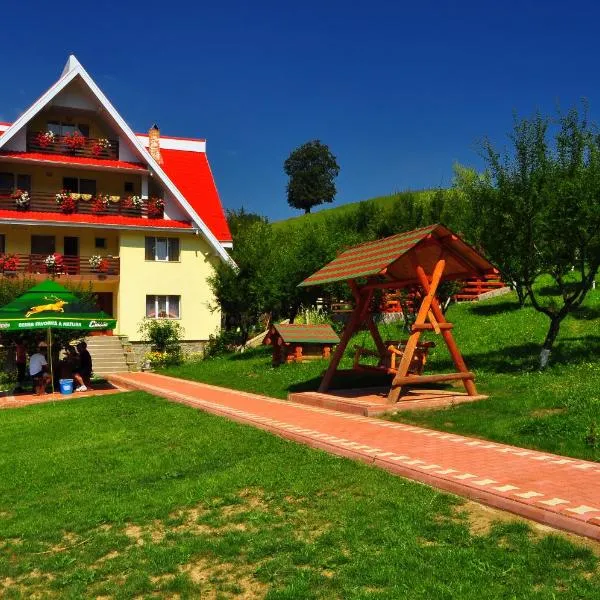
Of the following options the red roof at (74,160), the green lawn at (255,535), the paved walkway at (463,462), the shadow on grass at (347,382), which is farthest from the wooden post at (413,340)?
the red roof at (74,160)

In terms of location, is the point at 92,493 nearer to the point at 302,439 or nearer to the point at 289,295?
the point at 302,439

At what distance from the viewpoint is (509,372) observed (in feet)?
47.6

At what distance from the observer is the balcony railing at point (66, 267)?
2942 cm

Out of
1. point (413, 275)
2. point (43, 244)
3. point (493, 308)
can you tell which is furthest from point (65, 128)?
point (413, 275)

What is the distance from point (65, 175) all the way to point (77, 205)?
2014 millimetres

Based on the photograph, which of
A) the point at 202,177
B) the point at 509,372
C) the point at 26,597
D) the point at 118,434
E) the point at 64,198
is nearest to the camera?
the point at 26,597

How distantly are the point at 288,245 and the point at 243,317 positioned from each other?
3.85 metres

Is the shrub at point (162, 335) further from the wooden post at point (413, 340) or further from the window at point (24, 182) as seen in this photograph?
the wooden post at point (413, 340)

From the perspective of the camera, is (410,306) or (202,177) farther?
(202,177)

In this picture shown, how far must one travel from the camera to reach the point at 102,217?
30922 mm

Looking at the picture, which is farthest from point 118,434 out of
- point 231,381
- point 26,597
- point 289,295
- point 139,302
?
point 139,302

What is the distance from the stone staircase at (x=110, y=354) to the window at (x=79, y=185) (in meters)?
7.59

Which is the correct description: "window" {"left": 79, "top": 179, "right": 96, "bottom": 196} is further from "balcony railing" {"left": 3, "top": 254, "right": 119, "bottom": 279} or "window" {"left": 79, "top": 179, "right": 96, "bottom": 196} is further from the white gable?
"balcony railing" {"left": 3, "top": 254, "right": 119, "bottom": 279}

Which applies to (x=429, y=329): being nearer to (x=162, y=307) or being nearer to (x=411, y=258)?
(x=411, y=258)
